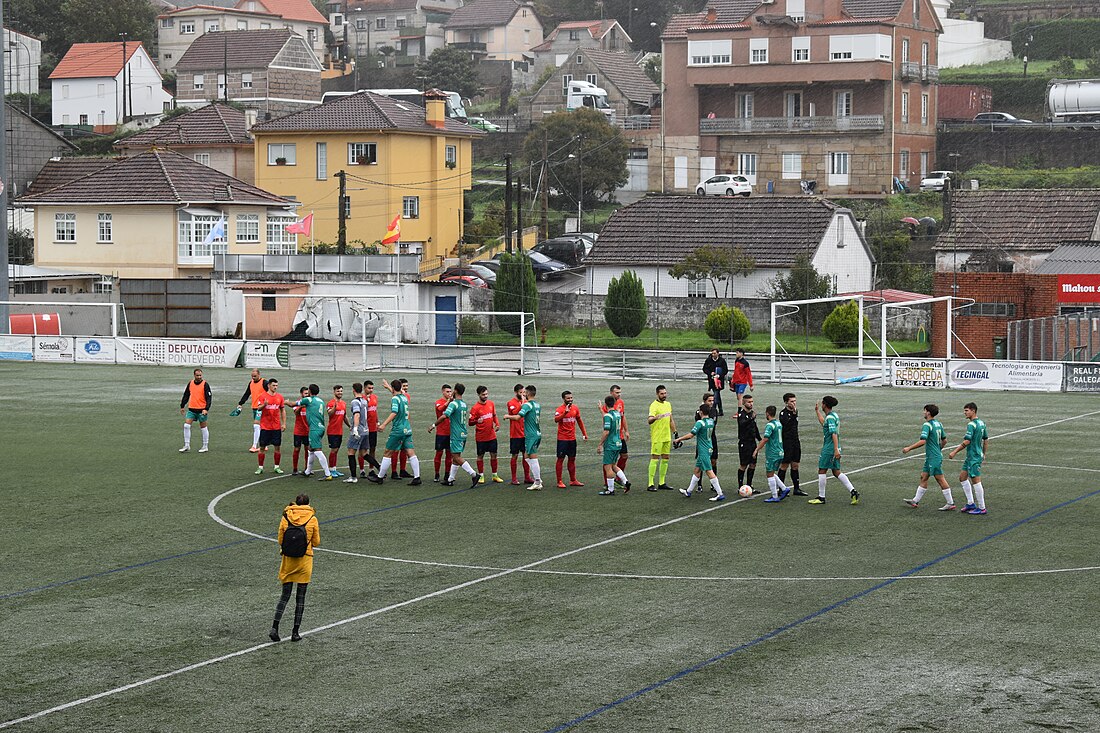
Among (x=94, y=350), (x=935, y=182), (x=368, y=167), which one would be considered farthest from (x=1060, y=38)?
(x=94, y=350)

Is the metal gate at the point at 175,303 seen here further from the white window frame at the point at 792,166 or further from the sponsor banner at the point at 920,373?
the white window frame at the point at 792,166

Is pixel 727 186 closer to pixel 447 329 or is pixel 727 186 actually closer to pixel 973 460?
pixel 447 329

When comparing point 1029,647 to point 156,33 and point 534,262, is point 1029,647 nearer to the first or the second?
point 534,262

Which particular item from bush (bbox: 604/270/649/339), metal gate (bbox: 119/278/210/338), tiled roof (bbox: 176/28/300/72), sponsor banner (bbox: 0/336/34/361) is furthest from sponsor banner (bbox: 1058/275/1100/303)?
tiled roof (bbox: 176/28/300/72)

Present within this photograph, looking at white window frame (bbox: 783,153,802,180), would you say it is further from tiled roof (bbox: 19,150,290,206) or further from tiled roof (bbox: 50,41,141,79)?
tiled roof (bbox: 50,41,141,79)

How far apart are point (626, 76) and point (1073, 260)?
59.9 meters

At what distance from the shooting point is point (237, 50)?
119 m

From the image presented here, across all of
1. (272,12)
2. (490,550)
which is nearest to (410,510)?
(490,550)

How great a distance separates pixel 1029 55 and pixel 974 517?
10511 cm

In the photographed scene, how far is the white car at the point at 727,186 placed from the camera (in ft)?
292

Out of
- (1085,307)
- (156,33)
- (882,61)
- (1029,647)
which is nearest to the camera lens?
(1029,647)

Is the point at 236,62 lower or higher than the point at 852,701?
higher

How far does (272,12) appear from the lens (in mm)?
137625

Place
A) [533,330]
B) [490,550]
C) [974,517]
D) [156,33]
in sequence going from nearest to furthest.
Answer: [490,550]
[974,517]
[533,330]
[156,33]
